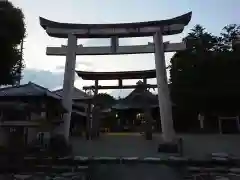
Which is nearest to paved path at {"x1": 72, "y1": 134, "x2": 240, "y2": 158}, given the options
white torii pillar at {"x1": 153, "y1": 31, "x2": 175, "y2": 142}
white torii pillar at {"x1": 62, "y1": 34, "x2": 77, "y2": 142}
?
white torii pillar at {"x1": 153, "y1": 31, "x2": 175, "y2": 142}

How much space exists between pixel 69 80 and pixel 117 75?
5.72 m

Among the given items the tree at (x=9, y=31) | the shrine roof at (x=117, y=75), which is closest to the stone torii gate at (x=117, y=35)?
the tree at (x=9, y=31)

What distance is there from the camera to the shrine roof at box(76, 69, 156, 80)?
16.5m

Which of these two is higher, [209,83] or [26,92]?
[209,83]

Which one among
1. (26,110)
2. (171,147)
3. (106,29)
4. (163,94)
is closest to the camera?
(26,110)

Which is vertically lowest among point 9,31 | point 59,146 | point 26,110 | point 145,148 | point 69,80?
point 145,148

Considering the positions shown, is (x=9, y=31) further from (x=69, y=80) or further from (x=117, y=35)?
(x=117, y=35)

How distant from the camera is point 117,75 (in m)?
16.8

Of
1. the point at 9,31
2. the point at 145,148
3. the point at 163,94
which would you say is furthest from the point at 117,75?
the point at 9,31

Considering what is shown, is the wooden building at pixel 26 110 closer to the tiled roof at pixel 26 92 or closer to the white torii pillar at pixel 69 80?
the tiled roof at pixel 26 92

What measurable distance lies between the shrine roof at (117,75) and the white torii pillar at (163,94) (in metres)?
3.95

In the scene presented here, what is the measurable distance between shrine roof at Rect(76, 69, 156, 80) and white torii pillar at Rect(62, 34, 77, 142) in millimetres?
4056

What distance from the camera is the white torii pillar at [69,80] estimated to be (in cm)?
1114

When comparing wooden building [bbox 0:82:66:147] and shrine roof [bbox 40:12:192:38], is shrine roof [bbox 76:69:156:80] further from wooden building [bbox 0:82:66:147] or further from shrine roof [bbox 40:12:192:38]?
wooden building [bbox 0:82:66:147]
